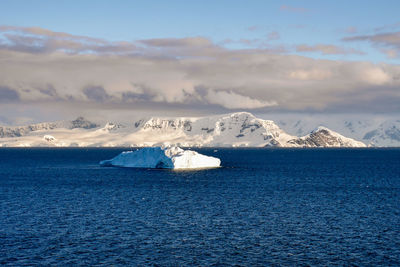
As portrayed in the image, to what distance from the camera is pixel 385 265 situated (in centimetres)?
4466

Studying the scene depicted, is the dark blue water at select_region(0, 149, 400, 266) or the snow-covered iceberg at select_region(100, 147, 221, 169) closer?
the dark blue water at select_region(0, 149, 400, 266)

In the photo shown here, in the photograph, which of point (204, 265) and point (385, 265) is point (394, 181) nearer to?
point (385, 265)

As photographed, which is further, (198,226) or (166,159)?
(166,159)

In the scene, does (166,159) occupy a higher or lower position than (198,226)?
higher

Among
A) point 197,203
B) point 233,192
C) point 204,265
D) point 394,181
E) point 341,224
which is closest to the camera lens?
point 204,265

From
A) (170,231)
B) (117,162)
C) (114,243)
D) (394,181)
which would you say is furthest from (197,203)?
(117,162)

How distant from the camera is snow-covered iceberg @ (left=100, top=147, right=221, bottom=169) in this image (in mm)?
166625

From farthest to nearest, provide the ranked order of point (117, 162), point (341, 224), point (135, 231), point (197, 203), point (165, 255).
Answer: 1. point (117, 162)
2. point (197, 203)
3. point (341, 224)
4. point (135, 231)
5. point (165, 255)

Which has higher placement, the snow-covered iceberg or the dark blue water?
the snow-covered iceberg

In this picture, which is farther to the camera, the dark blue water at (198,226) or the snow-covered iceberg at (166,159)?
the snow-covered iceberg at (166,159)

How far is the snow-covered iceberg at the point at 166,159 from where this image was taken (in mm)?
166625

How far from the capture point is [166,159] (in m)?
167

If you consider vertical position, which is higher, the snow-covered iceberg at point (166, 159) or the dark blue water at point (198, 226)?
the snow-covered iceberg at point (166, 159)

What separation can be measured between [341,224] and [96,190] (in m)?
56.8
